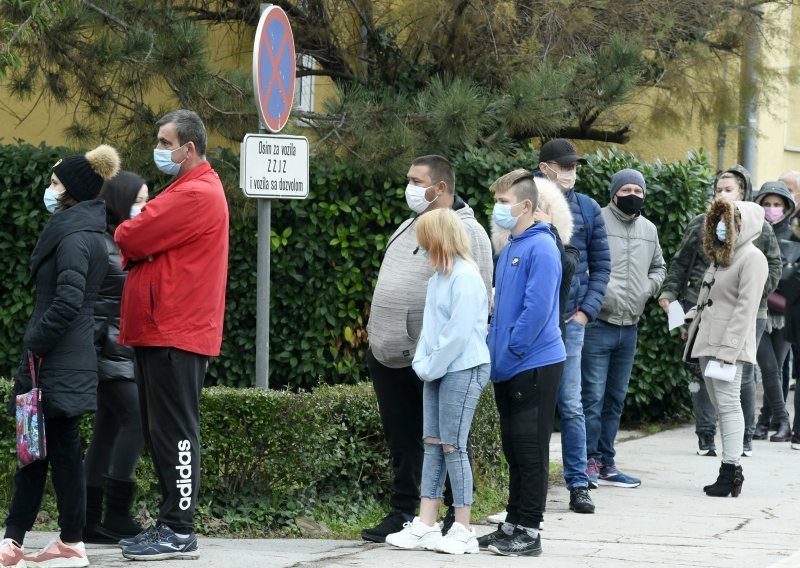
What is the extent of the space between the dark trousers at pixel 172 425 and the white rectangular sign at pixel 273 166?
1.29 m

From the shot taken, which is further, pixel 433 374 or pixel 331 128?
pixel 331 128

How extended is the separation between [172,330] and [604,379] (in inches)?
133

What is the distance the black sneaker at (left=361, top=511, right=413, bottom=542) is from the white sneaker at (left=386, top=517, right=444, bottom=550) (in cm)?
23

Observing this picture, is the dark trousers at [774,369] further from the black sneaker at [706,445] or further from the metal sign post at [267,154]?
the metal sign post at [267,154]

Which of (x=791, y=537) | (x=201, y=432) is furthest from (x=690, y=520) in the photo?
(x=201, y=432)

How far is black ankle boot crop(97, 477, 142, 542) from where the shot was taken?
6516mm

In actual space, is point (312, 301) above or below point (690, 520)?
above

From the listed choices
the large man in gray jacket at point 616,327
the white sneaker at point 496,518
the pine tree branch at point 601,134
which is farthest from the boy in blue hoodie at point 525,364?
the pine tree branch at point 601,134

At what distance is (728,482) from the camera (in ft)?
26.9

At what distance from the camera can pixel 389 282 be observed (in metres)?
6.61

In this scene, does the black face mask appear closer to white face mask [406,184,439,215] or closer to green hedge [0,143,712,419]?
Answer: green hedge [0,143,712,419]

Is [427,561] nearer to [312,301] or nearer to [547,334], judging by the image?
[547,334]

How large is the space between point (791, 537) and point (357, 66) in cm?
541

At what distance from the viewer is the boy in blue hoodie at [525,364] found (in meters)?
6.29
